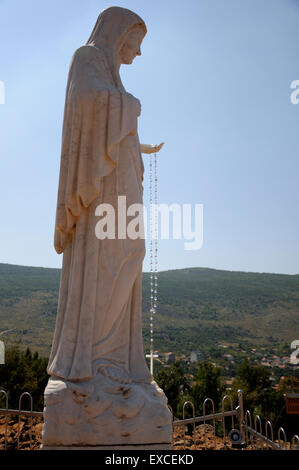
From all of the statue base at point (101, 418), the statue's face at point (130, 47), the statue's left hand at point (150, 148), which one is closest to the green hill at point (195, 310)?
the statue's left hand at point (150, 148)

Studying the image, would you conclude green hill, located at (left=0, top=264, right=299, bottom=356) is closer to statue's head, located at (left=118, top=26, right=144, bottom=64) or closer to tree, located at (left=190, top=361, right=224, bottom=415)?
tree, located at (left=190, top=361, right=224, bottom=415)

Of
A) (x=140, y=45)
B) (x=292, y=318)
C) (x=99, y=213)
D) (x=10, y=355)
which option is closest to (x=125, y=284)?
(x=99, y=213)

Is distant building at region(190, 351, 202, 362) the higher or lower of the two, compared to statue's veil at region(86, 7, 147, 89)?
lower

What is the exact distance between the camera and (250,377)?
1567 centimetres

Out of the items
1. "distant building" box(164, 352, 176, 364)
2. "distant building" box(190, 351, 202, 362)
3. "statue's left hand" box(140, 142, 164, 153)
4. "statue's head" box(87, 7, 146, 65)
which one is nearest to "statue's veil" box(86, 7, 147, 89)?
"statue's head" box(87, 7, 146, 65)

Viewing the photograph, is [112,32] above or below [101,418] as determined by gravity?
above

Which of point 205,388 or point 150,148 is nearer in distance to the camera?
point 150,148

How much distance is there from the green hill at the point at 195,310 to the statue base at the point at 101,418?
56.5ft

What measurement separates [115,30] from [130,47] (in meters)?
0.27

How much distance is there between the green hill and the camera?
80.1 feet

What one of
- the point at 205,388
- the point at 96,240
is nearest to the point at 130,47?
the point at 96,240

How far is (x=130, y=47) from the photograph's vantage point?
17.6 feet

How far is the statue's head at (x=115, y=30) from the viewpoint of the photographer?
17.1 ft

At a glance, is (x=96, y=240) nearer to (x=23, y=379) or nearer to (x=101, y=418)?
(x=101, y=418)
